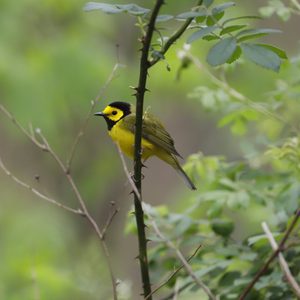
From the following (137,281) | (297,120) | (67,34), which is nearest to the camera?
(297,120)

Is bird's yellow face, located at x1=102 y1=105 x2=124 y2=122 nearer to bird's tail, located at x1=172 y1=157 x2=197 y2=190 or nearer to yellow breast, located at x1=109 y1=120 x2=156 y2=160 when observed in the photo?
yellow breast, located at x1=109 y1=120 x2=156 y2=160

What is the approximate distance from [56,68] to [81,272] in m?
3.45

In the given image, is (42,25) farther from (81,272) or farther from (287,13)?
(287,13)

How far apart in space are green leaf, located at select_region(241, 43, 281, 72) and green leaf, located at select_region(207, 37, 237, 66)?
3 cm

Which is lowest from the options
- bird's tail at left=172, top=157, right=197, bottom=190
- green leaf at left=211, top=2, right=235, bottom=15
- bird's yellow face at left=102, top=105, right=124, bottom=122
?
green leaf at left=211, top=2, right=235, bottom=15

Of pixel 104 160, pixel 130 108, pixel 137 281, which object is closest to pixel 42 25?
pixel 104 160

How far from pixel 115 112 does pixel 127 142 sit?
12.7 inches

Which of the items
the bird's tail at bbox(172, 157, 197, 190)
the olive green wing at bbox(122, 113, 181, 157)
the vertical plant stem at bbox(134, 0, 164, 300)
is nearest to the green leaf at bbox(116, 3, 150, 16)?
the vertical plant stem at bbox(134, 0, 164, 300)

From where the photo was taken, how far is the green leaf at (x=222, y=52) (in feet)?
6.51

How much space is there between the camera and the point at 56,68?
7.31m

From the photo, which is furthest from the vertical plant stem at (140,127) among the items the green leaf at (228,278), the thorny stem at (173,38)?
the green leaf at (228,278)

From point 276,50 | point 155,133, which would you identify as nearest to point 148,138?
point 155,133

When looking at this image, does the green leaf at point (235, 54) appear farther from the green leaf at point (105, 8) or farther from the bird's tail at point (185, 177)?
the bird's tail at point (185, 177)

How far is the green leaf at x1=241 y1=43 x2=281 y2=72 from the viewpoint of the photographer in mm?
1979
